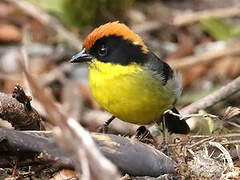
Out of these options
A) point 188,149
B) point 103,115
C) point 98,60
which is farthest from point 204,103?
point 103,115

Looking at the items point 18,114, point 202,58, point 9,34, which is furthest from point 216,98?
point 9,34

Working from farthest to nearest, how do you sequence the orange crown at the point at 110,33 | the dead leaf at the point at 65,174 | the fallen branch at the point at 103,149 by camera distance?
the orange crown at the point at 110,33, the dead leaf at the point at 65,174, the fallen branch at the point at 103,149

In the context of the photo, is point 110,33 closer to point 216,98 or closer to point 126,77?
point 126,77

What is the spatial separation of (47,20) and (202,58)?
6.25ft

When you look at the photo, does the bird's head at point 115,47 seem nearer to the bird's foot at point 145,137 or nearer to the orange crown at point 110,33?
the orange crown at point 110,33

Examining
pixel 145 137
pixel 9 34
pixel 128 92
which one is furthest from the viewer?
pixel 9 34

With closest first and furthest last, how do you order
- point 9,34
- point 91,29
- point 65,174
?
1. point 65,174
2. point 91,29
3. point 9,34

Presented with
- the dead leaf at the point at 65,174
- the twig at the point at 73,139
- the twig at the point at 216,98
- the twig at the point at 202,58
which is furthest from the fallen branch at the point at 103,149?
the twig at the point at 202,58

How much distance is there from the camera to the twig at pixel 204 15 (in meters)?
7.42

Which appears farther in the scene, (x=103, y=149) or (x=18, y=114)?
(x=18, y=114)

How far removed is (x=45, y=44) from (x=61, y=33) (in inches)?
22.4

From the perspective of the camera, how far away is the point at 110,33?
14.4ft

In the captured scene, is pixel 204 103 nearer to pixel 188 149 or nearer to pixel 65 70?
pixel 188 149

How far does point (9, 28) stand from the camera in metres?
8.23
